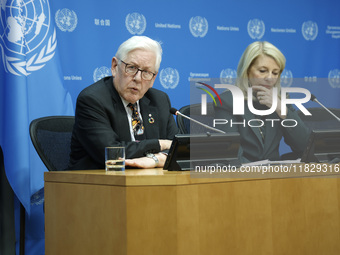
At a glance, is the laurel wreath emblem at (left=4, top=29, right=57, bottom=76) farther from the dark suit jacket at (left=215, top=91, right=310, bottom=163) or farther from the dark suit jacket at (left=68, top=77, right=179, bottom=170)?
the dark suit jacket at (left=215, top=91, right=310, bottom=163)

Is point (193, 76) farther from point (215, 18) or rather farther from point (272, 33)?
point (272, 33)

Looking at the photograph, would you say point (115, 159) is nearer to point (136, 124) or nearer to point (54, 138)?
point (136, 124)

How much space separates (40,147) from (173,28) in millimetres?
1862

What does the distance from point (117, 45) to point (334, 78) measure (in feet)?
7.58

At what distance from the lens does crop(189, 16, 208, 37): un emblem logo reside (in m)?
4.27

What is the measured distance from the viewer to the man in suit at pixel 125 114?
8.63ft

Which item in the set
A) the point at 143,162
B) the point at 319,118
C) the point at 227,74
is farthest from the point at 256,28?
the point at 143,162

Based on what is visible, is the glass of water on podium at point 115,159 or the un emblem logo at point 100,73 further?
the un emblem logo at point 100,73

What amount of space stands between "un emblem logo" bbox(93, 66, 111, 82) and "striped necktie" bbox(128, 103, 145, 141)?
3.14 ft

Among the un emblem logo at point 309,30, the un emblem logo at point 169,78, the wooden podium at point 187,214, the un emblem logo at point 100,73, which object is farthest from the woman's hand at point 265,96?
the un emblem logo at point 309,30

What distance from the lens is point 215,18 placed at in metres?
4.39

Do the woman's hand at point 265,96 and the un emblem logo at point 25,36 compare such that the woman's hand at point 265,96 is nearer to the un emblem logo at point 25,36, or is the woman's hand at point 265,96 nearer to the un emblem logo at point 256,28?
the un emblem logo at point 25,36

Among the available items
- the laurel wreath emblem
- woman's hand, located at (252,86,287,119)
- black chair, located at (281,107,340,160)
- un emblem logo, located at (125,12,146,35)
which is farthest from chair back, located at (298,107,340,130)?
the laurel wreath emblem

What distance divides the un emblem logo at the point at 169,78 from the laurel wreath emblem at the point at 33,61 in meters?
1.03
